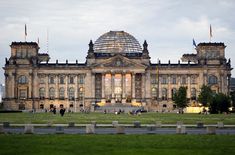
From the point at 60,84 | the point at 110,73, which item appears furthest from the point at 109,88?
the point at 60,84

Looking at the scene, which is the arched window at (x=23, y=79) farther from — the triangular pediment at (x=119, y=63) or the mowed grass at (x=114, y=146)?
the mowed grass at (x=114, y=146)

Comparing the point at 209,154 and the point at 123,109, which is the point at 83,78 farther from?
the point at 209,154

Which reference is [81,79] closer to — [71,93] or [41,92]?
[71,93]

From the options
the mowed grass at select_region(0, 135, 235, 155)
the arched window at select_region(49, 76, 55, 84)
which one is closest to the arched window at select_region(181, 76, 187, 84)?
the arched window at select_region(49, 76, 55, 84)

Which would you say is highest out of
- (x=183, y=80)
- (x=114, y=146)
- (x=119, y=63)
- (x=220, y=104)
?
(x=119, y=63)

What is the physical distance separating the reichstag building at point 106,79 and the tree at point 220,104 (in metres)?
56.4

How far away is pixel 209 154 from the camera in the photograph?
97.3ft

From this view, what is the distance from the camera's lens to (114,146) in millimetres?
33594

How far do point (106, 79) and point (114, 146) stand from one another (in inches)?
5944

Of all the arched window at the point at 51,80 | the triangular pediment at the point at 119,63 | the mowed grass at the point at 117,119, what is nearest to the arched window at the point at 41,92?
the arched window at the point at 51,80

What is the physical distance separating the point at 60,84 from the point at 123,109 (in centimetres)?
3394

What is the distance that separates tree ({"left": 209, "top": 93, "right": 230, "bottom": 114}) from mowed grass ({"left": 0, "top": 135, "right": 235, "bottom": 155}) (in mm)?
82340

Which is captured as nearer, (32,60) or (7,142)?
(7,142)

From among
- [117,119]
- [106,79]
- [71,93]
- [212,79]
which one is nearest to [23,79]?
[71,93]
